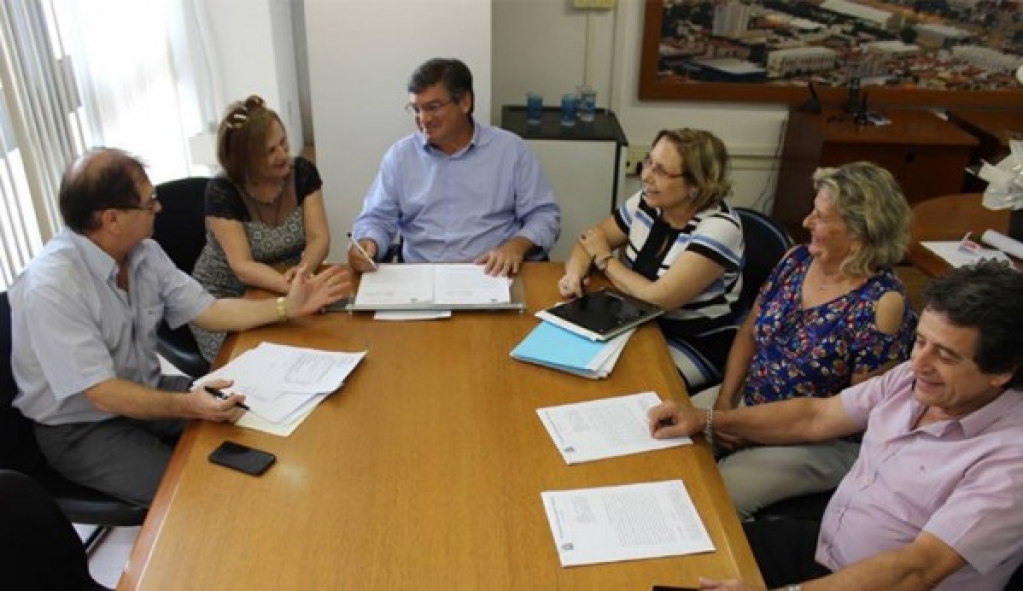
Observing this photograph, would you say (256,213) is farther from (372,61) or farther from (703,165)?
(703,165)

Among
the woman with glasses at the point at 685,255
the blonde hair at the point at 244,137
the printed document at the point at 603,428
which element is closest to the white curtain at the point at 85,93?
the blonde hair at the point at 244,137

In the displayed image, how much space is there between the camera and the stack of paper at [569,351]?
171 centimetres

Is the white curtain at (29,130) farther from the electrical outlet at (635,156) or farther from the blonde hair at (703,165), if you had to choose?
the electrical outlet at (635,156)

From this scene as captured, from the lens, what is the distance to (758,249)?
2.27 metres

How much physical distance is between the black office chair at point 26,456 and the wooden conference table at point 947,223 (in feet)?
6.88

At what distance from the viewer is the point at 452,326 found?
193 cm

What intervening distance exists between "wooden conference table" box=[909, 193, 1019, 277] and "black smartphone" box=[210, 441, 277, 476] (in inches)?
70.6

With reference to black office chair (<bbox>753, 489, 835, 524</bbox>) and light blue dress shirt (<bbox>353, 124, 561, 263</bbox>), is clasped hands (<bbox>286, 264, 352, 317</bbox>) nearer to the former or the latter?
light blue dress shirt (<bbox>353, 124, 561, 263</bbox>)

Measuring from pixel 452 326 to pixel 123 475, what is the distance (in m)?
0.79

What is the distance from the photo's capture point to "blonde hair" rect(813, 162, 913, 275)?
5.73ft

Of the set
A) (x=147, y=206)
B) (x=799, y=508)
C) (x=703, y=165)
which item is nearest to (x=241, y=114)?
(x=147, y=206)

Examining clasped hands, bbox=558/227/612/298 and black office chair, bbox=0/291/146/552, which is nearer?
black office chair, bbox=0/291/146/552

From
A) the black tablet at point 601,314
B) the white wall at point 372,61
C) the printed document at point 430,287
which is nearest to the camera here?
the black tablet at point 601,314

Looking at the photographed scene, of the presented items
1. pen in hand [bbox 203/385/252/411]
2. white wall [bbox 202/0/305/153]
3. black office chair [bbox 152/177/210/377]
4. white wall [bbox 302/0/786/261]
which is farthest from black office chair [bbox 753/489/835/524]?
white wall [bbox 202/0/305/153]
